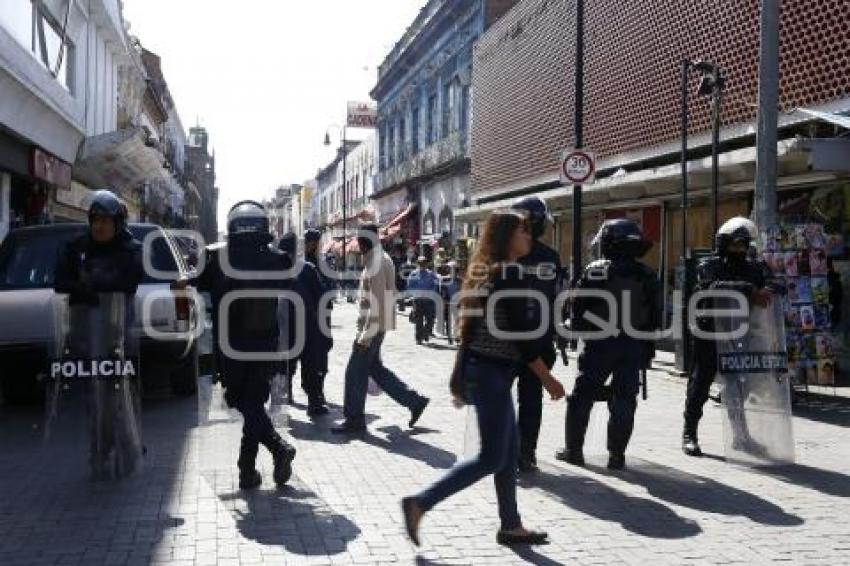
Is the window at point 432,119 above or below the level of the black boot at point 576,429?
above

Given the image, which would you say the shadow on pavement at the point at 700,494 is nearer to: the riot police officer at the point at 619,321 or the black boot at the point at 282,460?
the riot police officer at the point at 619,321

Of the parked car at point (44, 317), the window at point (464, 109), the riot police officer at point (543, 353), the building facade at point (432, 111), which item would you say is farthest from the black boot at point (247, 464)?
the window at point (464, 109)

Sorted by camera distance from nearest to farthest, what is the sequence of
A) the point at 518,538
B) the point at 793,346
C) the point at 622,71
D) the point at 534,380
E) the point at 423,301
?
the point at 518,538 → the point at 534,380 → the point at 793,346 → the point at 423,301 → the point at 622,71

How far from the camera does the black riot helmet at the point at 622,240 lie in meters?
6.40

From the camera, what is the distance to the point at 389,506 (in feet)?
17.8

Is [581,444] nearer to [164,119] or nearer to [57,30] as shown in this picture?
[57,30]

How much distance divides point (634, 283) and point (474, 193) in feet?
67.8

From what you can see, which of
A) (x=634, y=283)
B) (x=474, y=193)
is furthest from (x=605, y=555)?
(x=474, y=193)

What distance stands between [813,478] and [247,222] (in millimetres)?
4146

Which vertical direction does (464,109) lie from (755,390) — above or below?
above

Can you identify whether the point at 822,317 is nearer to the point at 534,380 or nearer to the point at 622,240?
the point at 622,240

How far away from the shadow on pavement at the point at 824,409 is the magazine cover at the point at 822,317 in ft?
2.53

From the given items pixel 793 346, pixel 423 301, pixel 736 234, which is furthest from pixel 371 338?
pixel 423 301

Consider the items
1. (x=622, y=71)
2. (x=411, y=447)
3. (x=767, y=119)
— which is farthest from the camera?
(x=622, y=71)
